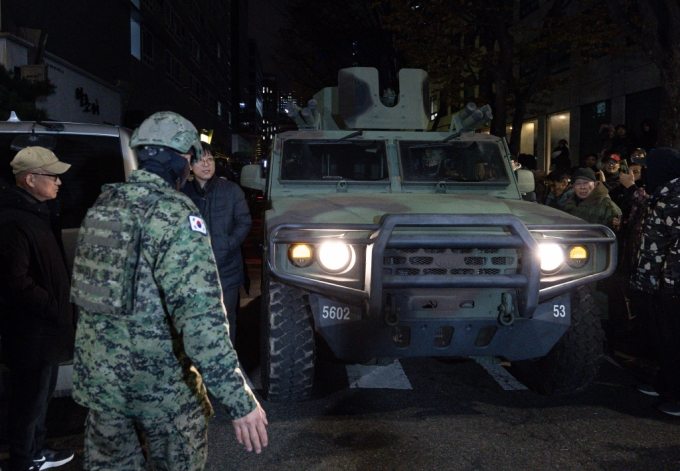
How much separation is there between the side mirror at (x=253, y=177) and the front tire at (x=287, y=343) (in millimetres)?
1647

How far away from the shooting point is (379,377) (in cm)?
520

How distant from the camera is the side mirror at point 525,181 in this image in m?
5.68

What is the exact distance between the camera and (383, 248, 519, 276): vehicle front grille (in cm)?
391

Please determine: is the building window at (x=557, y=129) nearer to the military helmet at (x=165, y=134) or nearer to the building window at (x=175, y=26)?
the building window at (x=175, y=26)

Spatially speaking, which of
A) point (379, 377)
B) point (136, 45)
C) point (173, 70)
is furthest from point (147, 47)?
point (379, 377)

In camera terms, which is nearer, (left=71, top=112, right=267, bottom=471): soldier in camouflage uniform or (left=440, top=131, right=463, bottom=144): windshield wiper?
(left=71, top=112, right=267, bottom=471): soldier in camouflage uniform

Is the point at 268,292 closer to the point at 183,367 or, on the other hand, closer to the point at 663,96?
the point at 183,367

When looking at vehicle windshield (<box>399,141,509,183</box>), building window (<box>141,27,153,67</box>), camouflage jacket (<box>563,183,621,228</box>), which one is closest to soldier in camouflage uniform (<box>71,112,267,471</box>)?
vehicle windshield (<box>399,141,509,183</box>)

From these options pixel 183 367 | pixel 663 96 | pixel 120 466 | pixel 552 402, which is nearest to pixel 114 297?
pixel 183 367

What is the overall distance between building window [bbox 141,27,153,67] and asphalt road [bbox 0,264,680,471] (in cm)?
2301

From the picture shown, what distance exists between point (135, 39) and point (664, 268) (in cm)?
2314

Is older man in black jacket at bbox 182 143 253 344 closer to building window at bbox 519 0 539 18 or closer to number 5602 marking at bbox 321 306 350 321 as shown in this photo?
number 5602 marking at bbox 321 306 350 321

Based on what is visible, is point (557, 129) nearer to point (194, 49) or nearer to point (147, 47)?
point (147, 47)

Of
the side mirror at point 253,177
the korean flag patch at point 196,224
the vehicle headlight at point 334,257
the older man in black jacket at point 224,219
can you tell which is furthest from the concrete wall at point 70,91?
the korean flag patch at point 196,224
